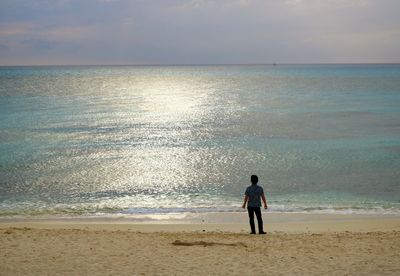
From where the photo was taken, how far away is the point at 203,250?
12258 millimetres

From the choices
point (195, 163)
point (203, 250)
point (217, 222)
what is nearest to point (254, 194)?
point (203, 250)

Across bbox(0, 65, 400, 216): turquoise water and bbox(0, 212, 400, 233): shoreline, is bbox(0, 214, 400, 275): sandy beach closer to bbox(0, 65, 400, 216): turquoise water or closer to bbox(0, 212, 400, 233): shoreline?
bbox(0, 212, 400, 233): shoreline

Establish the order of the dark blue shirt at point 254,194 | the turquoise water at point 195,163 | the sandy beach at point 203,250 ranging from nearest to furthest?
the sandy beach at point 203,250 < the dark blue shirt at point 254,194 < the turquoise water at point 195,163

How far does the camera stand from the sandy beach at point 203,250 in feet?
35.2

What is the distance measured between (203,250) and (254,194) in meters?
2.58

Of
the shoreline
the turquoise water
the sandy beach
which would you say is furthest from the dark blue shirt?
the turquoise water

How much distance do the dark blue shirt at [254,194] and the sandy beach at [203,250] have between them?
899 millimetres

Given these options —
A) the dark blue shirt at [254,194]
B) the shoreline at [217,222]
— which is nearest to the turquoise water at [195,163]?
the shoreline at [217,222]

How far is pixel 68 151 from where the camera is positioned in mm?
30938

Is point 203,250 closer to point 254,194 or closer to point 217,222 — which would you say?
point 254,194

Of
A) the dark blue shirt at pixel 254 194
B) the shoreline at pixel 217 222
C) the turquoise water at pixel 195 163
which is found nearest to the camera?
the dark blue shirt at pixel 254 194

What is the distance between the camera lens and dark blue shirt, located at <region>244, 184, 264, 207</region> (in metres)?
14.0

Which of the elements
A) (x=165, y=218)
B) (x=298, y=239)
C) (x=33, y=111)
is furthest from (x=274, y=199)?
(x=33, y=111)

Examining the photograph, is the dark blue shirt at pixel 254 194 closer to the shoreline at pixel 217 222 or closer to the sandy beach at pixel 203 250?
the sandy beach at pixel 203 250
